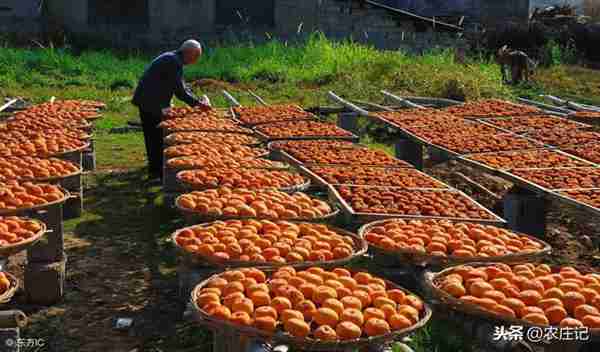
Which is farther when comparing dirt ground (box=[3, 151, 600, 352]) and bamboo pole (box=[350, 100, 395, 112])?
bamboo pole (box=[350, 100, 395, 112])

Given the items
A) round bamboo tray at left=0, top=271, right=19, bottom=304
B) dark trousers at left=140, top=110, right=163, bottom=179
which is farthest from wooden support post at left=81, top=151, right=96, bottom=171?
round bamboo tray at left=0, top=271, right=19, bottom=304

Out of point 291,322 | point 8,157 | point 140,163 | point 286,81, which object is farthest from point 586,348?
point 286,81

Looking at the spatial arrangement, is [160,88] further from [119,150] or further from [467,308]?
[467,308]

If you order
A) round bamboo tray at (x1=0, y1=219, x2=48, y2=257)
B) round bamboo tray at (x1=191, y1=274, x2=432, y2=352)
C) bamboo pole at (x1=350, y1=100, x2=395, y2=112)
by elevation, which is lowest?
bamboo pole at (x1=350, y1=100, x2=395, y2=112)

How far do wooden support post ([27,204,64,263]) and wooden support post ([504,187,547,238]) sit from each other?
137 inches

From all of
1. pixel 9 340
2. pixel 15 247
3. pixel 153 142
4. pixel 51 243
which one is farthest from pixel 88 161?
pixel 9 340

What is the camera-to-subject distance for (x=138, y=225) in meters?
7.80

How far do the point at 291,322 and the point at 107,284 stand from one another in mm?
3088

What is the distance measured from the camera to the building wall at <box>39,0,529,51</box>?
19.9 m

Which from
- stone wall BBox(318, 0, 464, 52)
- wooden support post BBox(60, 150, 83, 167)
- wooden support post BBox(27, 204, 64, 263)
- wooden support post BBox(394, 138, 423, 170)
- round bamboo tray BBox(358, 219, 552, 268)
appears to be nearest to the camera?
round bamboo tray BBox(358, 219, 552, 268)

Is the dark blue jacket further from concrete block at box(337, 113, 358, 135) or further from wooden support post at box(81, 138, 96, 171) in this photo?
concrete block at box(337, 113, 358, 135)

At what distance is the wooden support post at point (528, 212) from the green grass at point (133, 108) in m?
1.98

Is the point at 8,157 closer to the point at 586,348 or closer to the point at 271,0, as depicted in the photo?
the point at 586,348

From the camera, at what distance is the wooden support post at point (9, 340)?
135 inches
